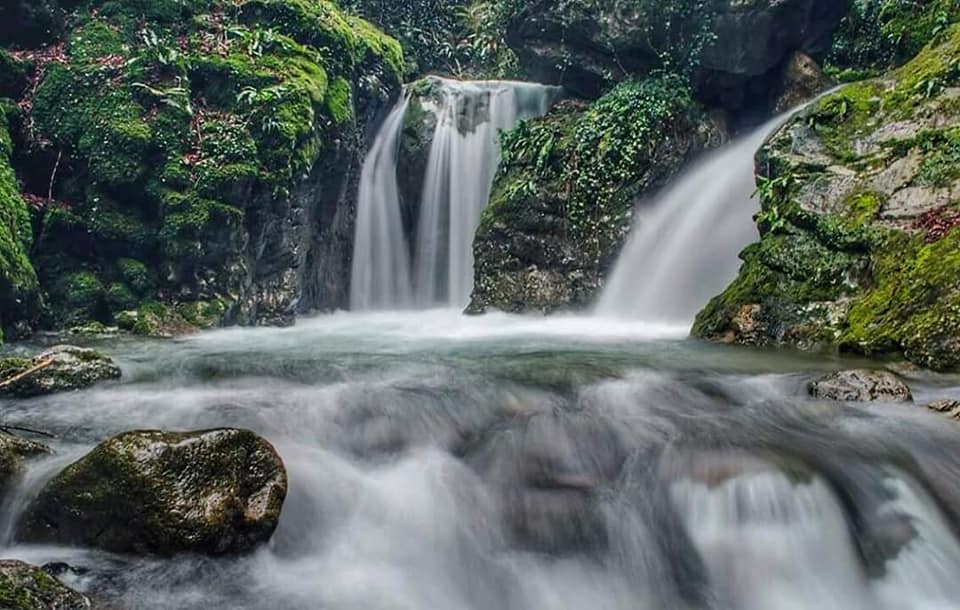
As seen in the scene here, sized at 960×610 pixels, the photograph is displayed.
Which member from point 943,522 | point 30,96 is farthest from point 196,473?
point 30,96

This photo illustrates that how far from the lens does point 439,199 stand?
54.6 feet

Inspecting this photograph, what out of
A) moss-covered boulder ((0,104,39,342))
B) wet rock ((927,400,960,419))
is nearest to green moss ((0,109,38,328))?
moss-covered boulder ((0,104,39,342))

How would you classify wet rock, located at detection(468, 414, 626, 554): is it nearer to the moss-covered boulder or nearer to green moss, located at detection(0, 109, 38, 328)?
the moss-covered boulder

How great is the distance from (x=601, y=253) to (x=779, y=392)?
7051 mm

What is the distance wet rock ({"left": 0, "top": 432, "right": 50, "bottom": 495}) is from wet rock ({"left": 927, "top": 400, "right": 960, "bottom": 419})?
6437mm

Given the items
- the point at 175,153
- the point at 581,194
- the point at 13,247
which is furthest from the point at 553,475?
the point at 175,153

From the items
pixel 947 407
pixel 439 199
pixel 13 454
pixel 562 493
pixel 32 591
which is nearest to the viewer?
pixel 32 591

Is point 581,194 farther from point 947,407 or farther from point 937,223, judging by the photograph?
point 947,407

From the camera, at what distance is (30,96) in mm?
11180

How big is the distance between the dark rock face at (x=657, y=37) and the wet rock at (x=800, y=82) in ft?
0.83

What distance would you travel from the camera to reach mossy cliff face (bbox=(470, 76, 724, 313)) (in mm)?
12641

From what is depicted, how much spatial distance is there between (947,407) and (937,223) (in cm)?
318

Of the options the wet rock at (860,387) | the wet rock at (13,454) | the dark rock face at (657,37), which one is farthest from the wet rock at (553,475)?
the dark rock face at (657,37)

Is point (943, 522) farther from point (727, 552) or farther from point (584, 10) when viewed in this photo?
point (584, 10)
